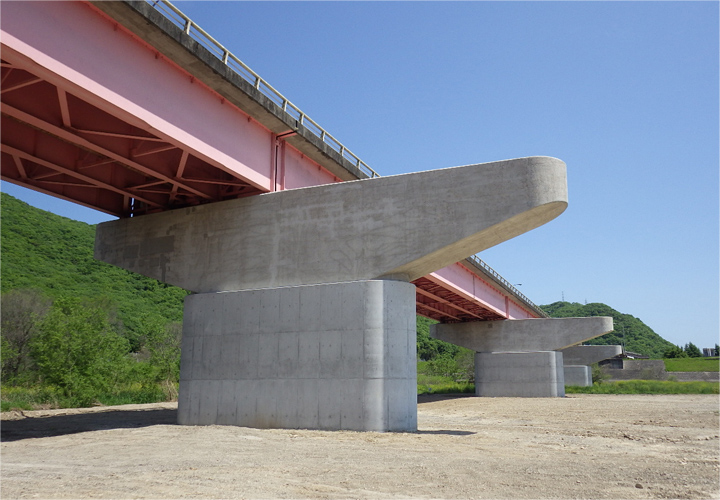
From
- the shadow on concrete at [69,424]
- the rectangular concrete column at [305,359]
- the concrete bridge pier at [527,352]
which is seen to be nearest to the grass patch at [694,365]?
the concrete bridge pier at [527,352]

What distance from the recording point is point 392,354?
1560 cm

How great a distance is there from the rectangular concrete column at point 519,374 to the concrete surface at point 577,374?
79.9ft

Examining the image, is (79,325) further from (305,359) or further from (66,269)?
(66,269)

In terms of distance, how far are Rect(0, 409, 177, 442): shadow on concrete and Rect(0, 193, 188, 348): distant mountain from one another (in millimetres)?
49701

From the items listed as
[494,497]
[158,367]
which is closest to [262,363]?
[494,497]

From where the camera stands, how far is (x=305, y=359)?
16328 mm

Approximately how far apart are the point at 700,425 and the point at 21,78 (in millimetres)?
22845

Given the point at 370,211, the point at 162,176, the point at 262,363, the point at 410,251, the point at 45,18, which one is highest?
the point at 45,18

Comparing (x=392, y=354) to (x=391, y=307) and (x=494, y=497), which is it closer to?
(x=391, y=307)

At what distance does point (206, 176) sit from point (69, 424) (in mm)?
9202

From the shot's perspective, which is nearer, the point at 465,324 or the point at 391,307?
the point at 391,307

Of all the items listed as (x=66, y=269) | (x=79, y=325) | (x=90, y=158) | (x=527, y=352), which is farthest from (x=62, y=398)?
(x=66, y=269)

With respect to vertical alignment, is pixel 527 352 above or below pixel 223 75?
below

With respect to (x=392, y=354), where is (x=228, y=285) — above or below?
above
